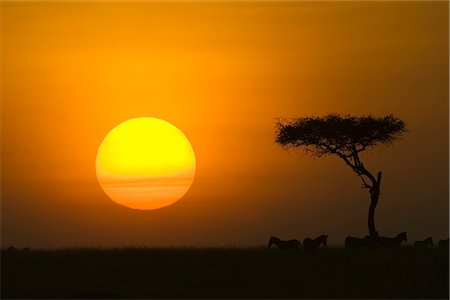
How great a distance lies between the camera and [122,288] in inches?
1116

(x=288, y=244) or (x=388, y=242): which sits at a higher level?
(x=388, y=242)

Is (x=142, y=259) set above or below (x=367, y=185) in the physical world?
below

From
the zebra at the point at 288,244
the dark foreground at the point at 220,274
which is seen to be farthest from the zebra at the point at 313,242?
the dark foreground at the point at 220,274

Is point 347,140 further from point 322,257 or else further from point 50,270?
point 50,270

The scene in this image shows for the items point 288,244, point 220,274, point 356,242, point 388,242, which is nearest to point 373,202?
point 388,242

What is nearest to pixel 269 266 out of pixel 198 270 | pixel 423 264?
pixel 198 270

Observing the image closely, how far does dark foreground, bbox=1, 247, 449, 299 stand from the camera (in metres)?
27.3

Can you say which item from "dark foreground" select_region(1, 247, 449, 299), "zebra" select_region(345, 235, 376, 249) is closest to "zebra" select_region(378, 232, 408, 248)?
"zebra" select_region(345, 235, 376, 249)

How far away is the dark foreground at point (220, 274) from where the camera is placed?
2730 cm

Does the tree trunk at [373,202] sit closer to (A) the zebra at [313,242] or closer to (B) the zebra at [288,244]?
(A) the zebra at [313,242]

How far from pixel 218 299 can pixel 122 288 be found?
359 centimetres

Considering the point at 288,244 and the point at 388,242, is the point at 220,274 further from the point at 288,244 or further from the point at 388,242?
the point at 388,242

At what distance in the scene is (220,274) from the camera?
30734 mm

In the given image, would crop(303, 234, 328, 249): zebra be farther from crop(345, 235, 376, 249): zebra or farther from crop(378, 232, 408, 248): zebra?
crop(378, 232, 408, 248): zebra
